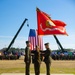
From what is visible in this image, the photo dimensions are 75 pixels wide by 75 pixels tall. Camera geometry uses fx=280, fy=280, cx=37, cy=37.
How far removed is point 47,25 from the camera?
1436 centimetres

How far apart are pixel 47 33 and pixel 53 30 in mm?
461

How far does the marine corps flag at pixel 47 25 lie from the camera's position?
45.7 feet

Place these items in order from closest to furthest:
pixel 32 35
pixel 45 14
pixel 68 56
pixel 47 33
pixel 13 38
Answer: pixel 47 33
pixel 45 14
pixel 32 35
pixel 68 56
pixel 13 38

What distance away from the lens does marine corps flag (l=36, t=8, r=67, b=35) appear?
1393 centimetres

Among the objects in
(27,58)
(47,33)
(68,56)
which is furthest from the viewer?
(68,56)

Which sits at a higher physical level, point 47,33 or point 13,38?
point 13,38

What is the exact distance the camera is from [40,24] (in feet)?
47.1

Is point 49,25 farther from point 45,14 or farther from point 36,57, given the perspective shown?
point 36,57

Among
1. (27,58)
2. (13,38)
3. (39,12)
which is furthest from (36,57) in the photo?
(13,38)

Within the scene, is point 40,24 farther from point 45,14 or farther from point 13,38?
point 13,38

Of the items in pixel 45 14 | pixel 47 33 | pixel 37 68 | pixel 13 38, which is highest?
pixel 13 38

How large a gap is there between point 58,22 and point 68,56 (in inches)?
1521

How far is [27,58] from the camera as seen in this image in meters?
12.9

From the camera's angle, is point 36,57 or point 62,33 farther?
point 62,33
